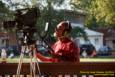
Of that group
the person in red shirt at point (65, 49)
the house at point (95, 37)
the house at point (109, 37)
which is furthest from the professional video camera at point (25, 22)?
the house at point (109, 37)

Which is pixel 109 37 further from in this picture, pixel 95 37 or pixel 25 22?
pixel 25 22

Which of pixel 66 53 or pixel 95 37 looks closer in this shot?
pixel 66 53

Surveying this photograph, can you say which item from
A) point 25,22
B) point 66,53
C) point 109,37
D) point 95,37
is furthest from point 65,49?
point 109,37

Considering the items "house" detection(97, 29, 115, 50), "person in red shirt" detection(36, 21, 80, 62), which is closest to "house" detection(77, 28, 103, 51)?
"house" detection(97, 29, 115, 50)

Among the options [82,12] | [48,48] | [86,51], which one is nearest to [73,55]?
[48,48]

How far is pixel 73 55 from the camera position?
5805 millimetres

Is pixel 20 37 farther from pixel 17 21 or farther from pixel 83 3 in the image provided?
pixel 83 3

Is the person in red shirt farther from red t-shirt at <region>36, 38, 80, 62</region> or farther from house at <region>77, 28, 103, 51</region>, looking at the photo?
house at <region>77, 28, 103, 51</region>

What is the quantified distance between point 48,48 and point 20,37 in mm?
365

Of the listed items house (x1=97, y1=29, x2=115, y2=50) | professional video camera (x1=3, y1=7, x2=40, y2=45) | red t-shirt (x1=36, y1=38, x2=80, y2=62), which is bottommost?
house (x1=97, y1=29, x2=115, y2=50)

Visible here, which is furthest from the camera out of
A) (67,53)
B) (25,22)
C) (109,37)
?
(109,37)

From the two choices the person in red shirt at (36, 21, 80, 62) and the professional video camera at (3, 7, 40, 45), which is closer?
the professional video camera at (3, 7, 40, 45)

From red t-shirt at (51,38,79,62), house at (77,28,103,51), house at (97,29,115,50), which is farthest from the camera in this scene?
house at (97,29,115,50)

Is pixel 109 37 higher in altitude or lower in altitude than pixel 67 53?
lower
